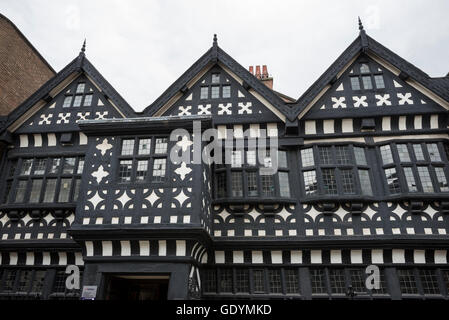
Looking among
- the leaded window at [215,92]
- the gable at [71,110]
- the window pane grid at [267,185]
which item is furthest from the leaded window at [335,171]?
the gable at [71,110]

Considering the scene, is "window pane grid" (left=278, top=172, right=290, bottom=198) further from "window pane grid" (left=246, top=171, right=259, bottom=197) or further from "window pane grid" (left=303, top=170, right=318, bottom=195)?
"window pane grid" (left=246, top=171, right=259, bottom=197)

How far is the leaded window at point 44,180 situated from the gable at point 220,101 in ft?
13.3

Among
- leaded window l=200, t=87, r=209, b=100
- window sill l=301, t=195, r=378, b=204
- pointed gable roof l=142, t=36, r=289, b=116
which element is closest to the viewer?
window sill l=301, t=195, r=378, b=204

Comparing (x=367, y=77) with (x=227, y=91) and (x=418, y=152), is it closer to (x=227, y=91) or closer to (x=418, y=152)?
(x=418, y=152)

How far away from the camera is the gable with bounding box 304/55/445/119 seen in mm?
10984

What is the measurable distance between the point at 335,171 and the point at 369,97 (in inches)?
122

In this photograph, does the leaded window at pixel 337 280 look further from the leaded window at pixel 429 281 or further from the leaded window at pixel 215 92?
the leaded window at pixel 215 92

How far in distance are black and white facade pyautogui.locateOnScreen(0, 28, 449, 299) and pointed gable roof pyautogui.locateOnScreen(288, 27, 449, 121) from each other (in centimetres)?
5

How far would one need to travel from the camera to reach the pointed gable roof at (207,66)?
1130 centimetres

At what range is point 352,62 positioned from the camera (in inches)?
471

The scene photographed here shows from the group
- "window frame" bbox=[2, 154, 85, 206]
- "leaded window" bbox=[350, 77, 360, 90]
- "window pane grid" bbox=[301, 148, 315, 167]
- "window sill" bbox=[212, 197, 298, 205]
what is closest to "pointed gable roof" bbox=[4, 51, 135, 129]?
"window frame" bbox=[2, 154, 85, 206]
